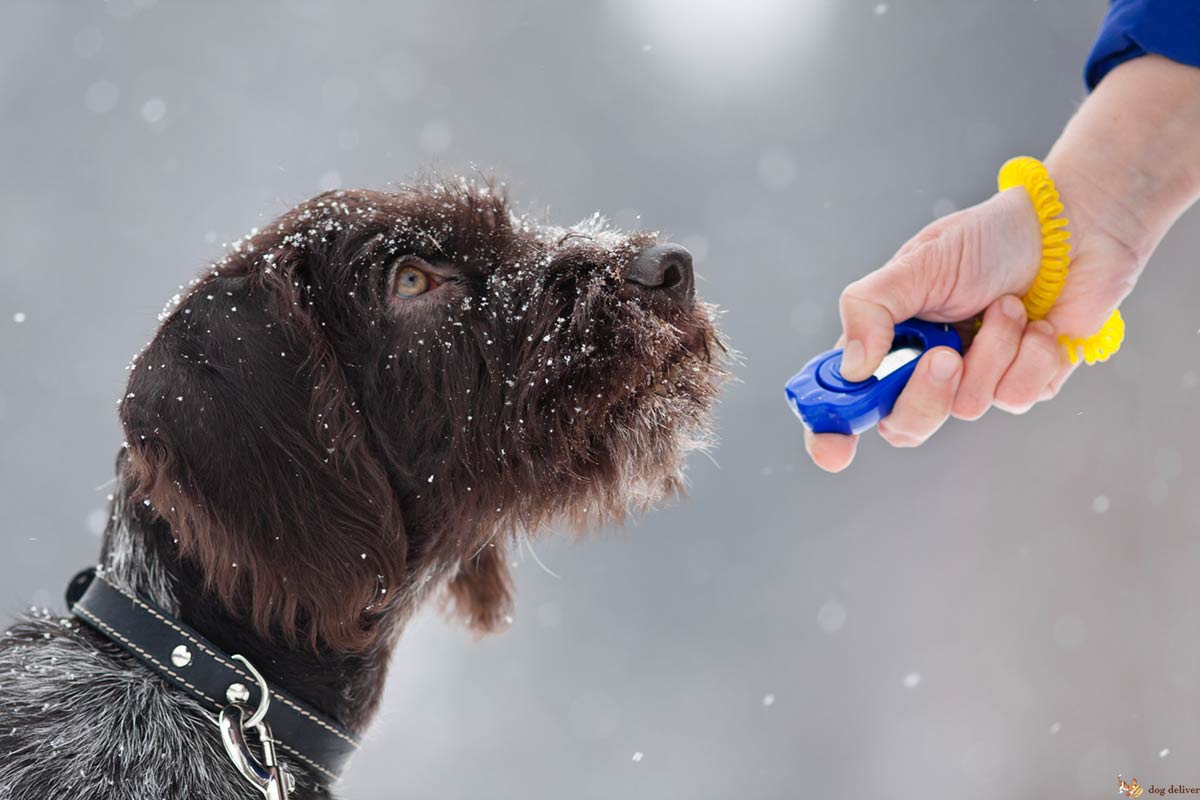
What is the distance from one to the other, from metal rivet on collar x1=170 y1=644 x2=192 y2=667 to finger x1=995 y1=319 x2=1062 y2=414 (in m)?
→ 1.89

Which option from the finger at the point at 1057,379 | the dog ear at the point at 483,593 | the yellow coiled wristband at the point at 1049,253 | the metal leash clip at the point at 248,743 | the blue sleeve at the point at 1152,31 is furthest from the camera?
the dog ear at the point at 483,593

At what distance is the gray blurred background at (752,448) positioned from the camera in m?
5.69

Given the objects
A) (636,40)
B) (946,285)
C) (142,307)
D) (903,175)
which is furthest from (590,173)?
(946,285)

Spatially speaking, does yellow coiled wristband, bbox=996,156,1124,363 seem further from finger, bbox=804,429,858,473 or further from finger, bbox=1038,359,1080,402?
finger, bbox=804,429,858,473

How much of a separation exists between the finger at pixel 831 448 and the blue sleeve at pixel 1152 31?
1115mm

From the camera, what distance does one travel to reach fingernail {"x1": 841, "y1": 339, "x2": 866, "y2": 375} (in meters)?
2.23

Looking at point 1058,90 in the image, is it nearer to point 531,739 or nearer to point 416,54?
point 416,54

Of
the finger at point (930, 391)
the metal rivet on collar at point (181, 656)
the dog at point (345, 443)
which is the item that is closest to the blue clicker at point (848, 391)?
the finger at point (930, 391)

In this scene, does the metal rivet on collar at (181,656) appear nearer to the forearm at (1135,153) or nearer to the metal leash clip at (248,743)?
the metal leash clip at (248,743)

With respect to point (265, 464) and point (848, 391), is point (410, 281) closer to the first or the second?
point (265, 464)

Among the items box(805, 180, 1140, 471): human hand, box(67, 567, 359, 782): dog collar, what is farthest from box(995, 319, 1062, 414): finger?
box(67, 567, 359, 782): dog collar

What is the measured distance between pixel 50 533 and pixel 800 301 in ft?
14.2

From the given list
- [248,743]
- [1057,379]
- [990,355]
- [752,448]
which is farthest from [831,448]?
[752,448]

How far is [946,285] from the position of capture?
239 cm
